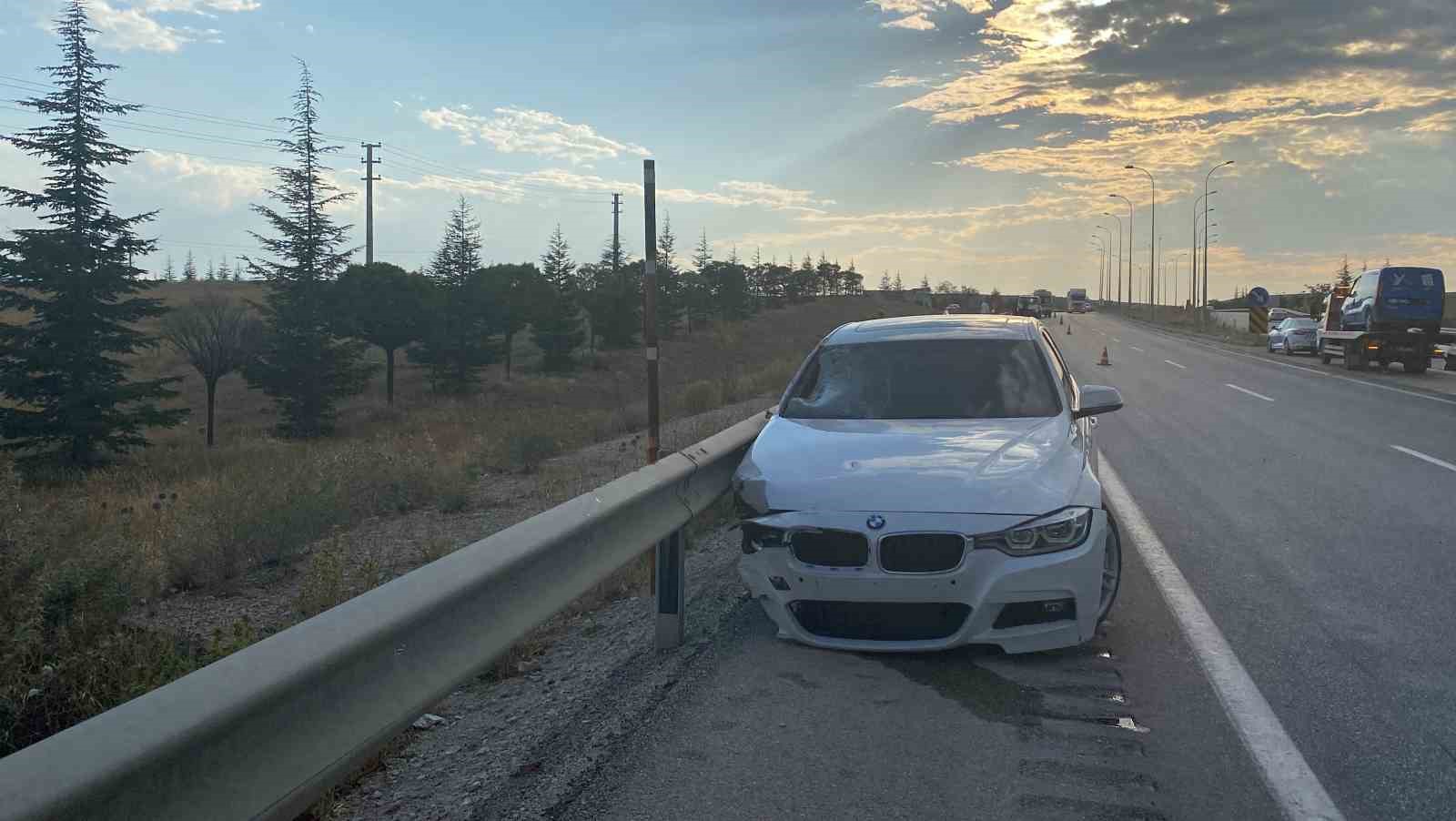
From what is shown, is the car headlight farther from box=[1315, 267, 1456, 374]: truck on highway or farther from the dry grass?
box=[1315, 267, 1456, 374]: truck on highway

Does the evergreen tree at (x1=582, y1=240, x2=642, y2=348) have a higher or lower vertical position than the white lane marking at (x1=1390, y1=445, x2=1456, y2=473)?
higher

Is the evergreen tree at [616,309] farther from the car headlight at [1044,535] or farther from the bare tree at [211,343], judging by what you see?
the car headlight at [1044,535]

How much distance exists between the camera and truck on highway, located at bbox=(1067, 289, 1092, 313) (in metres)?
123

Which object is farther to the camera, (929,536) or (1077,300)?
(1077,300)

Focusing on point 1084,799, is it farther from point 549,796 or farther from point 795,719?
point 549,796

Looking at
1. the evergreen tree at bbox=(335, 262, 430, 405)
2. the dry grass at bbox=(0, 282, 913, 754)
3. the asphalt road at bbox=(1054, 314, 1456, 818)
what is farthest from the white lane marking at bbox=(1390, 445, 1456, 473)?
the evergreen tree at bbox=(335, 262, 430, 405)

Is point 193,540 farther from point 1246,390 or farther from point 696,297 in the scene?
point 696,297

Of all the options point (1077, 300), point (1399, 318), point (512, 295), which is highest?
point (1077, 300)

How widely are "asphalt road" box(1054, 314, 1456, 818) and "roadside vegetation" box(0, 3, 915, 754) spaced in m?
4.66

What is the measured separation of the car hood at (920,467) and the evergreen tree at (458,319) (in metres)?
44.3

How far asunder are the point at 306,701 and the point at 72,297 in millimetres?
29779

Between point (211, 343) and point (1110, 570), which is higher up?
point (211, 343)

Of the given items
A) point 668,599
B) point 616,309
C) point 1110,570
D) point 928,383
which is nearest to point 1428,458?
point 928,383

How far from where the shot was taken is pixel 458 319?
159 feet
